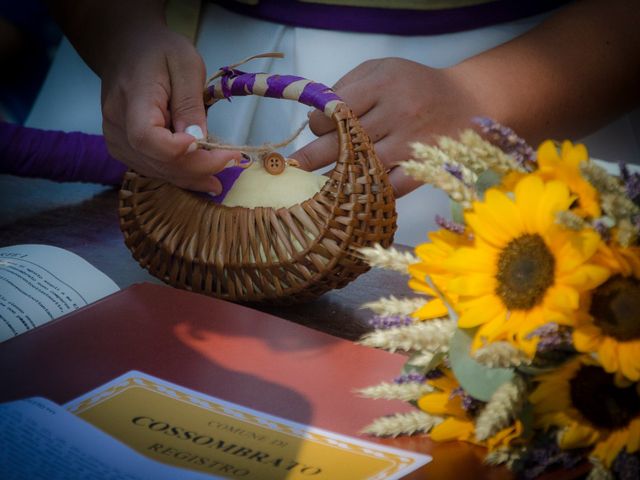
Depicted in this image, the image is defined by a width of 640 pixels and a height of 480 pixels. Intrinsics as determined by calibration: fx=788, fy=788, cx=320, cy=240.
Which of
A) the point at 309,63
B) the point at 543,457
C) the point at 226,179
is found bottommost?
the point at 543,457

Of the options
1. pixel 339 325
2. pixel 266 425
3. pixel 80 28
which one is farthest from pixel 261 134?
pixel 266 425

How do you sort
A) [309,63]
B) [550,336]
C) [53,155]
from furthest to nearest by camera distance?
[309,63]
[53,155]
[550,336]

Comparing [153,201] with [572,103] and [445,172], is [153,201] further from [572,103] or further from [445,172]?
[572,103]

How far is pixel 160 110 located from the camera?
63 cm

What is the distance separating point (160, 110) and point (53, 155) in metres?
0.29

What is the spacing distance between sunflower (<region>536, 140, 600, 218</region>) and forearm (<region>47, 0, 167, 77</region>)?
50cm

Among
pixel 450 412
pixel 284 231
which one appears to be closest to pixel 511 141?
pixel 450 412

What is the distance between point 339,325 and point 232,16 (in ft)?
1.87

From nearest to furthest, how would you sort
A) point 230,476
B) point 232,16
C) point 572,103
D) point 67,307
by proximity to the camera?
1. point 230,476
2. point 67,307
3. point 572,103
4. point 232,16

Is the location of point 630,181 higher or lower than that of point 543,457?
higher

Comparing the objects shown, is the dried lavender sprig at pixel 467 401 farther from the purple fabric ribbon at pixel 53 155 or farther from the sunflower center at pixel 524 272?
the purple fabric ribbon at pixel 53 155

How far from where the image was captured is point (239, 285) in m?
0.60

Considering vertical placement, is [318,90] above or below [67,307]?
above

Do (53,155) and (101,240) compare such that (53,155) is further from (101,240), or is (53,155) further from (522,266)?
(522,266)
